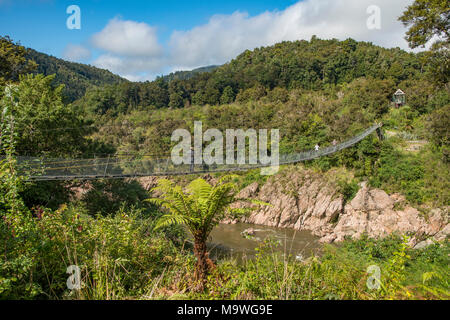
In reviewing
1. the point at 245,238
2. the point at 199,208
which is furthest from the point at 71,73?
the point at 199,208

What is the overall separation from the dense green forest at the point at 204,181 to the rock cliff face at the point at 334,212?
53cm

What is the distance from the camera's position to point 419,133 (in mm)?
13602

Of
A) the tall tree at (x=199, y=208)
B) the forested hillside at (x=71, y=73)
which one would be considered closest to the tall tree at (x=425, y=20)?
the tall tree at (x=199, y=208)

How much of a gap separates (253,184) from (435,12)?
9426mm

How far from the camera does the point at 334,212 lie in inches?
444

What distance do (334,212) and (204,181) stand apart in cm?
998

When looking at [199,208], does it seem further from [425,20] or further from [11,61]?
[11,61]

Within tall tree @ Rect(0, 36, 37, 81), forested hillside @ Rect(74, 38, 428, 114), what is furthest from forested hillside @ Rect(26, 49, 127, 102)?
tall tree @ Rect(0, 36, 37, 81)

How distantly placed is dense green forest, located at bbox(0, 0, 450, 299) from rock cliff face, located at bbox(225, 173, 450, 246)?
0.53 m

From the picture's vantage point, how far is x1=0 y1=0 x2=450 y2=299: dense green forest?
1722 millimetres

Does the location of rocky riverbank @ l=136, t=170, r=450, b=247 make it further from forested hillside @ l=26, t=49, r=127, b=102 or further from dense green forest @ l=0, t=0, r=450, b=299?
forested hillside @ l=26, t=49, r=127, b=102

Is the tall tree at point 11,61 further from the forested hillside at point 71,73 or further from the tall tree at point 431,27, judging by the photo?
the forested hillside at point 71,73
